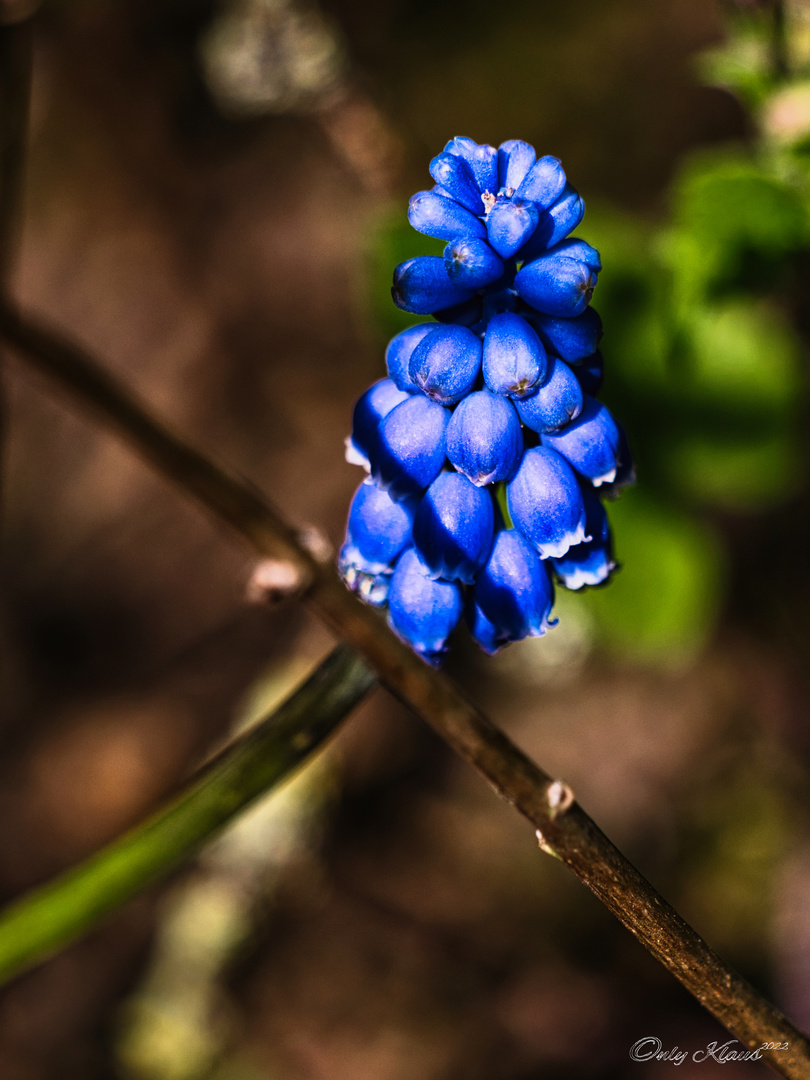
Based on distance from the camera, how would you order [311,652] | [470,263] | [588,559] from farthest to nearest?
[311,652]
[588,559]
[470,263]

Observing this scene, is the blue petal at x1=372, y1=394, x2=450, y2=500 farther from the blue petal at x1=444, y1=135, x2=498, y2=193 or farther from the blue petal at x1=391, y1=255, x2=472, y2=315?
the blue petal at x1=444, y1=135, x2=498, y2=193

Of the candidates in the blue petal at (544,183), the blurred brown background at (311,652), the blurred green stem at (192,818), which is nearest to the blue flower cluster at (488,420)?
the blue petal at (544,183)

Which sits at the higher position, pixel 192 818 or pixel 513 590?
pixel 192 818

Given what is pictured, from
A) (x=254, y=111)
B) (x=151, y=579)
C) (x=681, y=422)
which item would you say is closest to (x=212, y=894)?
(x=151, y=579)

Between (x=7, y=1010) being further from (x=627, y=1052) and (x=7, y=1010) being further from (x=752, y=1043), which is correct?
(x=752, y=1043)

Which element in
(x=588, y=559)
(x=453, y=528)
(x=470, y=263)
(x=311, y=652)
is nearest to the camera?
(x=470, y=263)

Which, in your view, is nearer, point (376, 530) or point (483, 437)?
point (483, 437)

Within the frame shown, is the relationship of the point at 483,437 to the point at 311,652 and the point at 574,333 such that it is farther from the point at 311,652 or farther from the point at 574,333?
the point at 311,652

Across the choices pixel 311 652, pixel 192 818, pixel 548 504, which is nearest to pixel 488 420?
pixel 548 504
